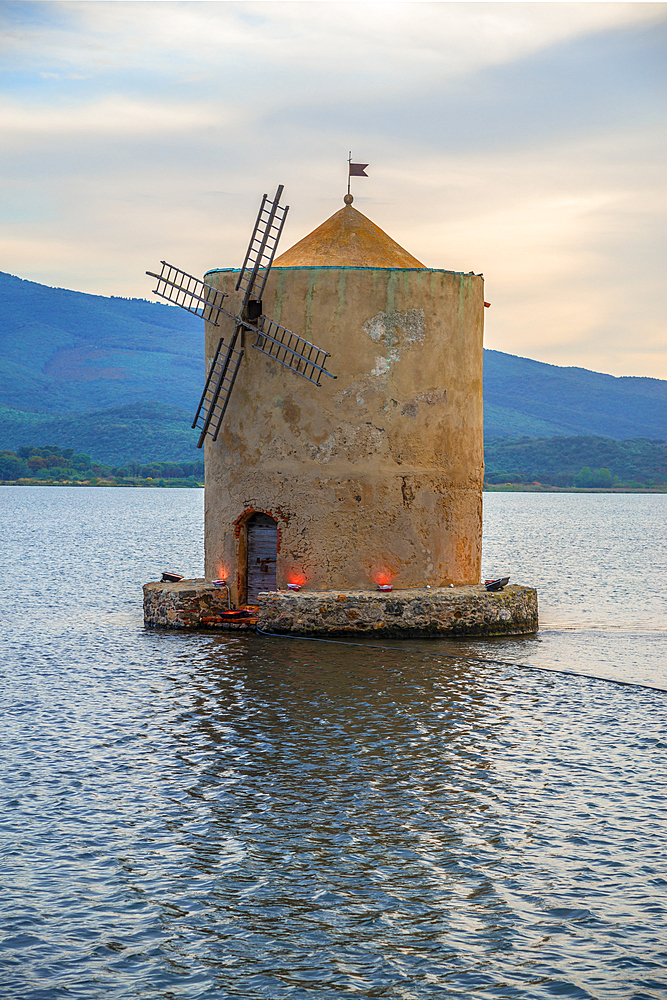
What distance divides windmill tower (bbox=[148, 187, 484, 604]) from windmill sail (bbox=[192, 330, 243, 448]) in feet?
0.13

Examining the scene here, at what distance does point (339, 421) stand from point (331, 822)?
38.0ft

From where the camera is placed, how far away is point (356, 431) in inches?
819

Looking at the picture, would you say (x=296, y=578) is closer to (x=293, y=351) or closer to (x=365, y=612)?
(x=365, y=612)

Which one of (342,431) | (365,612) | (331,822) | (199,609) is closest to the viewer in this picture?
(331,822)

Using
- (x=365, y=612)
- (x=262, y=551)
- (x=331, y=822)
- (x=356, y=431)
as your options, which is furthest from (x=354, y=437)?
(x=331, y=822)

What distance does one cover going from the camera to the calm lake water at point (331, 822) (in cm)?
752

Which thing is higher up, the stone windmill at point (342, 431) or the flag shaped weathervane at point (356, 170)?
the flag shaped weathervane at point (356, 170)

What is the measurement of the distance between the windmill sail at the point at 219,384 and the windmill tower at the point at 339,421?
0.04 metres

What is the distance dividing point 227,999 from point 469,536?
1585 centimetres

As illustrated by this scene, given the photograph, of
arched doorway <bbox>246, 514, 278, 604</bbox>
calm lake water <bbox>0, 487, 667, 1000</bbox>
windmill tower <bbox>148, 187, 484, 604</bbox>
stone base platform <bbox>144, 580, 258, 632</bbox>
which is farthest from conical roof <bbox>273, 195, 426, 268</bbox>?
calm lake water <bbox>0, 487, 667, 1000</bbox>

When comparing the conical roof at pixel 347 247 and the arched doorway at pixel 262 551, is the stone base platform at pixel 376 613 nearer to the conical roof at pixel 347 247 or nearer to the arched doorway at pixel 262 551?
the arched doorway at pixel 262 551

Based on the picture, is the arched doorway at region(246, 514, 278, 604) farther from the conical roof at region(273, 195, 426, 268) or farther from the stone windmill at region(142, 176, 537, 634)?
the conical roof at region(273, 195, 426, 268)

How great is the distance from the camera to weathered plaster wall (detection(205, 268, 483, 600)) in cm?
2084

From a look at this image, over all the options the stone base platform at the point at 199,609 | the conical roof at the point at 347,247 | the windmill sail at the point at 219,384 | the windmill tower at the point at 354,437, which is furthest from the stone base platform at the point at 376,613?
the conical roof at the point at 347,247
